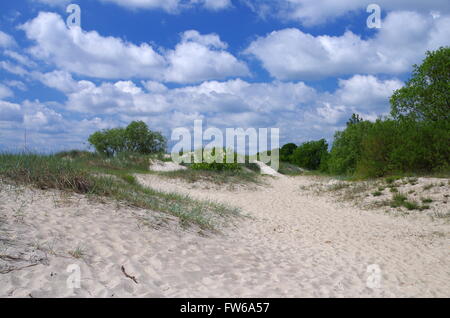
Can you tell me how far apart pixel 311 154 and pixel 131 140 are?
78.4 feet

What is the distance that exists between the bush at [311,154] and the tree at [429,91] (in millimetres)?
26971

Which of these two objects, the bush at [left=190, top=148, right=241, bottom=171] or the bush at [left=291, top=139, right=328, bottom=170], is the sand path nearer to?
the bush at [left=190, top=148, right=241, bottom=171]

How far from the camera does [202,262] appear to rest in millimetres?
5430

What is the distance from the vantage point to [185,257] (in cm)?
551

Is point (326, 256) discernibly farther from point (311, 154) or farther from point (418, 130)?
point (311, 154)

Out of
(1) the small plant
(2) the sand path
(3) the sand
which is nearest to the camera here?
(3) the sand

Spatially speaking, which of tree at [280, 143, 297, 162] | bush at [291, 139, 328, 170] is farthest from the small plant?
tree at [280, 143, 297, 162]

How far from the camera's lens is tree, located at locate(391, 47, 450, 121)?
18.0m

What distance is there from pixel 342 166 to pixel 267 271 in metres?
23.7

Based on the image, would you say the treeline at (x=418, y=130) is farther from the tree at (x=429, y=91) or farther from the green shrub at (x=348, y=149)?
the green shrub at (x=348, y=149)

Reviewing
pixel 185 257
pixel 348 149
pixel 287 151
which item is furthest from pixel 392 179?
pixel 287 151

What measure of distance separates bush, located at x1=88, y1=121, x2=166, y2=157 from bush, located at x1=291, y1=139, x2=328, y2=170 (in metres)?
20.1
